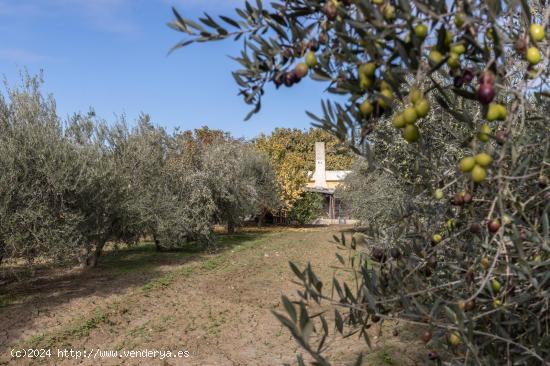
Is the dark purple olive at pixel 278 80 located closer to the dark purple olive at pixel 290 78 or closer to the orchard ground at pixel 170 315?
the dark purple olive at pixel 290 78

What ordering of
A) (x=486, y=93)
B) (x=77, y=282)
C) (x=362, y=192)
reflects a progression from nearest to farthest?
(x=486, y=93)
(x=77, y=282)
(x=362, y=192)

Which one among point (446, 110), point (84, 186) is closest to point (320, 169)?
point (84, 186)

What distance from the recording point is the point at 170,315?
383 inches

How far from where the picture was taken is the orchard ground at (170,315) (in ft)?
24.0

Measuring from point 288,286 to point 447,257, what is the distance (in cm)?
1018

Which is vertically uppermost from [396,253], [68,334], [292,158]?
[292,158]

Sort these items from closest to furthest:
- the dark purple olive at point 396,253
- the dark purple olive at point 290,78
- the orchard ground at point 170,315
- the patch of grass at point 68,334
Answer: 1. the dark purple olive at point 290,78
2. the dark purple olive at point 396,253
3. the orchard ground at point 170,315
4. the patch of grass at point 68,334

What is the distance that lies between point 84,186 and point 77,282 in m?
3.23

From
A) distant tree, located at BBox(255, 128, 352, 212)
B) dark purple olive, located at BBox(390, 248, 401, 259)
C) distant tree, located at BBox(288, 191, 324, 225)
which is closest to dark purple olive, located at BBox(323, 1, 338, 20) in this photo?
dark purple olive, located at BBox(390, 248, 401, 259)

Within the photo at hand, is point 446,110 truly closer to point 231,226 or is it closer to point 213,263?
point 213,263

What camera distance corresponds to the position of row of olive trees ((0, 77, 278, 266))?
32.9 ft

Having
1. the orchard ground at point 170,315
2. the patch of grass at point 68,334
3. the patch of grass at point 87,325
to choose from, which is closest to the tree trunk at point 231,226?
the orchard ground at point 170,315

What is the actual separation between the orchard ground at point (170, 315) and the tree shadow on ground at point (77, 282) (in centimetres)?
3

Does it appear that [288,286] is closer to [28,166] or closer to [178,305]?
[178,305]
